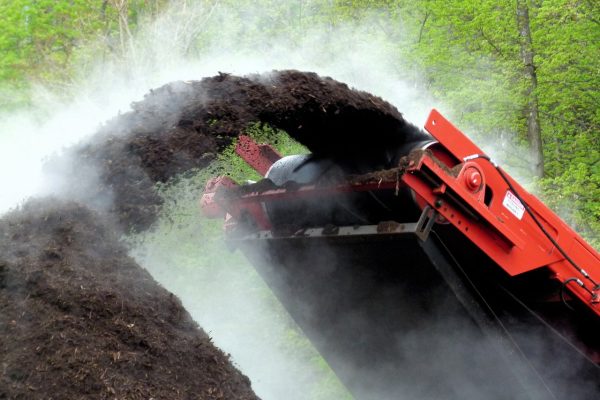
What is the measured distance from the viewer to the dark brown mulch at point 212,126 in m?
3.39

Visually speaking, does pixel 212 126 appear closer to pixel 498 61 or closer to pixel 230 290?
pixel 230 290

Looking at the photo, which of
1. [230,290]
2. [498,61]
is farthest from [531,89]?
[230,290]

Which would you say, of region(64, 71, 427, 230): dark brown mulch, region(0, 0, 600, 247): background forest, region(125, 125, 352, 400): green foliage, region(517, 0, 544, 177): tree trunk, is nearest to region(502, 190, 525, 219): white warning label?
region(64, 71, 427, 230): dark brown mulch

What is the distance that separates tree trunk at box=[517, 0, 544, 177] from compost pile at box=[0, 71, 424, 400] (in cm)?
722

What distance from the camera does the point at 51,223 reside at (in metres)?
3.11

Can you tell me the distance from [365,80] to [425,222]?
4.62 m

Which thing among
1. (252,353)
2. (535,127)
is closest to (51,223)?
(252,353)

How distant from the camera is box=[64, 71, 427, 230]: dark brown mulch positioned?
339 cm

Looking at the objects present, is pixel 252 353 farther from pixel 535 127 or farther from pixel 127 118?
pixel 535 127

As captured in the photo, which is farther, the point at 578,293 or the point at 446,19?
the point at 446,19

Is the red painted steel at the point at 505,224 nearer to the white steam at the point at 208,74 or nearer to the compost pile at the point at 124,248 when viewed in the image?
the compost pile at the point at 124,248

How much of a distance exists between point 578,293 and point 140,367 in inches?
92.8

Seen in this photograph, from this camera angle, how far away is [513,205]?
11.7 ft

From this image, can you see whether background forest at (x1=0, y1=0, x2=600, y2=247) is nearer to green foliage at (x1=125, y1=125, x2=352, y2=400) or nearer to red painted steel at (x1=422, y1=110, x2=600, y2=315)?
green foliage at (x1=125, y1=125, x2=352, y2=400)
